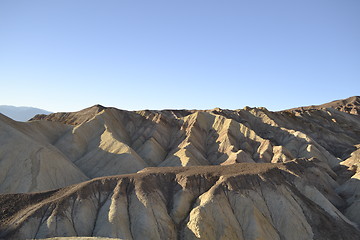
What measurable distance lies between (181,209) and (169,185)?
429 centimetres

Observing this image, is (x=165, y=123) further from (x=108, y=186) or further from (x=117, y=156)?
(x=108, y=186)

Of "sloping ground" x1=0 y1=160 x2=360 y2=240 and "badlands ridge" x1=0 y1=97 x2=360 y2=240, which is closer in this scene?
"sloping ground" x1=0 y1=160 x2=360 y2=240

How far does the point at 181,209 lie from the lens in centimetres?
3494

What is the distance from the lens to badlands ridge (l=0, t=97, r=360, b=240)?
32.6 m

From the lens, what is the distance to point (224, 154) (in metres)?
64.1

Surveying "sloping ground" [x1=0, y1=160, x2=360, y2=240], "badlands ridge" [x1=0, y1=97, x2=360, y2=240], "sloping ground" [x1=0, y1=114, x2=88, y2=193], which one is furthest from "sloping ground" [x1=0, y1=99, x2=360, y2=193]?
"sloping ground" [x1=0, y1=160, x2=360, y2=240]

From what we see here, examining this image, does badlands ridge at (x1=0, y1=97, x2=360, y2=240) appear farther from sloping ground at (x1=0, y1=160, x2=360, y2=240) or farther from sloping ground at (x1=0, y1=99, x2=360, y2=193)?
sloping ground at (x1=0, y1=99, x2=360, y2=193)

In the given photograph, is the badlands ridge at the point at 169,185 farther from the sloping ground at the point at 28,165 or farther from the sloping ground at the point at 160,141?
the sloping ground at the point at 160,141

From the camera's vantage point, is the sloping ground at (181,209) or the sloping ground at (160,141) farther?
the sloping ground at (160,141)

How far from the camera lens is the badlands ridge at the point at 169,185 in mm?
32625

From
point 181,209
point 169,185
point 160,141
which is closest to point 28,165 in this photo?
point 169,185

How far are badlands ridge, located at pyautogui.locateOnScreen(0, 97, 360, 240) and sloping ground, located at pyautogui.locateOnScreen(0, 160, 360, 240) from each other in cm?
11

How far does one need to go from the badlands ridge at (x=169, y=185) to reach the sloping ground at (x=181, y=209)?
0.36 ft

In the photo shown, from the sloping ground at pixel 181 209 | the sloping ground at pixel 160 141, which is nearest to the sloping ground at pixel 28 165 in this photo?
the sloping ground at pixel 160 141
